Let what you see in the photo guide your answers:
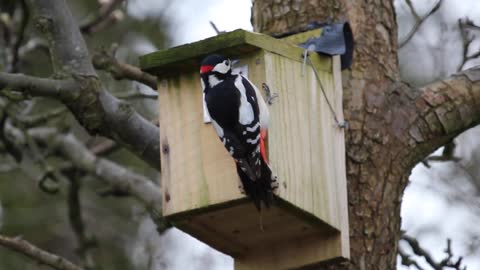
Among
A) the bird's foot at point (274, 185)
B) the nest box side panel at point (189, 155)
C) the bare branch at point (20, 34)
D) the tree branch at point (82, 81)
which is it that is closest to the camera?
the bird's foot at point (274, 185)

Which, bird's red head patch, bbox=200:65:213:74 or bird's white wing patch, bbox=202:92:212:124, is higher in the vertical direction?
bird's red head patch, bbox=200:65:213:74

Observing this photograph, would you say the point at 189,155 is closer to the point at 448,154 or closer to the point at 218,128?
the point at 218,128

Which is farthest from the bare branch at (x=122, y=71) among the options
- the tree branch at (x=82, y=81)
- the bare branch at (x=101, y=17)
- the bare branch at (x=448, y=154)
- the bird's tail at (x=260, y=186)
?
the bare branch at (x=448, y=154)

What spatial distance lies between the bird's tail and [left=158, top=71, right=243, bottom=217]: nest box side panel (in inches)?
3.7

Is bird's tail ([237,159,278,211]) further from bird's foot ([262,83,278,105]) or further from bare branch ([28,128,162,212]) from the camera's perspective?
bare branch ([28,128,162,212])

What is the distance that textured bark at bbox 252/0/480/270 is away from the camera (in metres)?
4.60

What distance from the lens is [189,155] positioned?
4.45 m

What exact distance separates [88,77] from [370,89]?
4.00 ft

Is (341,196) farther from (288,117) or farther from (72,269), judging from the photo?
(72,269)

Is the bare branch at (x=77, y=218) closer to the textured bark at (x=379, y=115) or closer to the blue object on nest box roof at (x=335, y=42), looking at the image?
the textured bark at (x=379, y=115)

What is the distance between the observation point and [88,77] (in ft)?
14.9

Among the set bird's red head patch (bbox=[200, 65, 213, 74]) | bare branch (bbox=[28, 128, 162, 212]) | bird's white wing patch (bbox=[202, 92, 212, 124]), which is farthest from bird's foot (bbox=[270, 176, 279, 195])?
bare branch (bbox=[28, 128, 162, 212])

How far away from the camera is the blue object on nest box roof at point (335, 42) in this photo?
4785mm

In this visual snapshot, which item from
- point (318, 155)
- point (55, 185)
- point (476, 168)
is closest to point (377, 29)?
point (318, 155)
